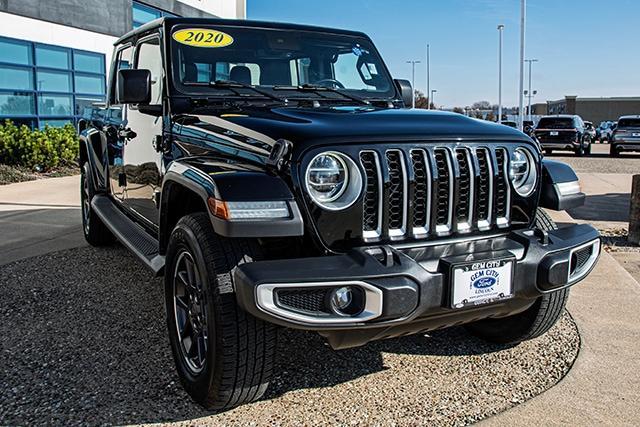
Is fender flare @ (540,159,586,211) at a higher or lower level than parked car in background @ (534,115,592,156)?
lower

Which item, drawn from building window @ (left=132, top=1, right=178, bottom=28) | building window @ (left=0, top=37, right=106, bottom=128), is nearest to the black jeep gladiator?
building window @ (left=0, top=37, right=106, bottom=128)

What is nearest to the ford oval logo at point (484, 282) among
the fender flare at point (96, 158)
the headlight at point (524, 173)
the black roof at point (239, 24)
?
the headlight at point (524, 173)

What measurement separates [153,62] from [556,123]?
20114 mm

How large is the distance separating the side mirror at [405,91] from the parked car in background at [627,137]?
19549mm

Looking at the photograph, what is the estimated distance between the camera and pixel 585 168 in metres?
16.6

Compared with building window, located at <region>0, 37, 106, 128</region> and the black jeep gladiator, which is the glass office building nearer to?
building window, located at <region>0, 37, 106, 128</region>

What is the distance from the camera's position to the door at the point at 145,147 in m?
3.86

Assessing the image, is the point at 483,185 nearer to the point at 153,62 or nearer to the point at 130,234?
the point at 153,62

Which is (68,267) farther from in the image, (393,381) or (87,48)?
(87,48)

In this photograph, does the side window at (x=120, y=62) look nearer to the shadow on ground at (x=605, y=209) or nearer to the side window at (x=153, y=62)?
the side window at (x=153, y=62)

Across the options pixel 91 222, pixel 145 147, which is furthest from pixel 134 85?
pixel 91 222

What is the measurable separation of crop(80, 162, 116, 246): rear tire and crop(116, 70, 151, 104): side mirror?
7.82 ft

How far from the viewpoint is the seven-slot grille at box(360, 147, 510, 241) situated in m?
2.64

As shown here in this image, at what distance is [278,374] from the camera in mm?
3229
